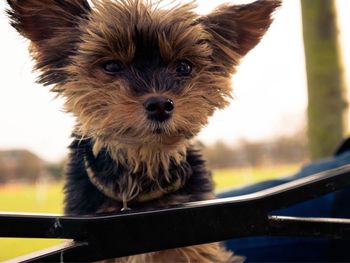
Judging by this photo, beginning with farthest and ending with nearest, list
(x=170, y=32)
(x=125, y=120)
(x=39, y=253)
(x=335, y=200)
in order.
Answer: (x=335, y=200), (x=170, y=32), (x=125, y=120), (x=39, y=253)

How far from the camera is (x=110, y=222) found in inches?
56.6

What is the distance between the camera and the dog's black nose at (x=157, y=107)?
2027 mm

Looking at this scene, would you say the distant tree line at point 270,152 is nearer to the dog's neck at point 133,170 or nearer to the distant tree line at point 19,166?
the distant tree line at point 19,166

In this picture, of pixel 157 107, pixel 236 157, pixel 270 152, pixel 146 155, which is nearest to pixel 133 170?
pixel 146 155

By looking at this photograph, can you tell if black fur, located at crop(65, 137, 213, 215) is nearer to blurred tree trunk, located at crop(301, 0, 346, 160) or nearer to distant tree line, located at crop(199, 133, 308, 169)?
blurred tree trunk, located at crop(301, 0, 346, 160)

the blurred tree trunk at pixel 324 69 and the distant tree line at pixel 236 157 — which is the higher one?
the blurred tree trunk at pixel 324 69

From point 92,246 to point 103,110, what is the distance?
875mm

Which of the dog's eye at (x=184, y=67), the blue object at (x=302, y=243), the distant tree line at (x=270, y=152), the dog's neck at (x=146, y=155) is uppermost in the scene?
the dog's eye at (x=184, y=67)

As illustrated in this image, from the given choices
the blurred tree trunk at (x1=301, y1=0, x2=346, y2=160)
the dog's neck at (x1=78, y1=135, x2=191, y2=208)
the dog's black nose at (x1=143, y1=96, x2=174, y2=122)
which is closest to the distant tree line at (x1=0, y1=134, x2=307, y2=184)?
the blurred tree trunk at (x1=301, y1=0, x2=346, y2=160)

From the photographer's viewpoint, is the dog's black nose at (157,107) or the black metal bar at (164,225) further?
the dog's black nose at (157,107)

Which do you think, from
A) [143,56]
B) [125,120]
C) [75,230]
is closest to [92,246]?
[75,230]

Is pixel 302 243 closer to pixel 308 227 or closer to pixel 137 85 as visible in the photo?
pixel 308 227

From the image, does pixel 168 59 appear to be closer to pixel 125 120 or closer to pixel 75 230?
pixel 125 120

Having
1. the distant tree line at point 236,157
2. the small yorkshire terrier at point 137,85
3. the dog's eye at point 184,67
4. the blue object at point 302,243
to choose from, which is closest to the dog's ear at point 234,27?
the small yorkshire terrier at point 137,85
